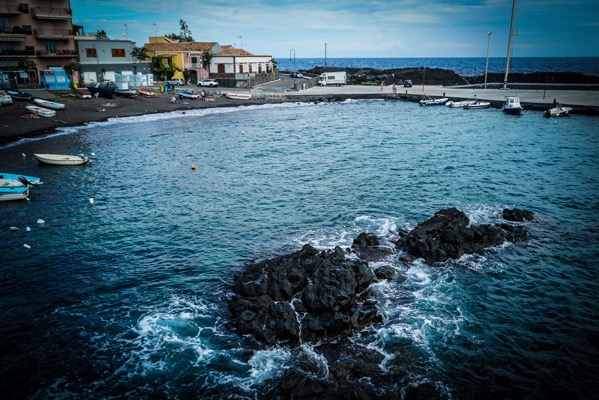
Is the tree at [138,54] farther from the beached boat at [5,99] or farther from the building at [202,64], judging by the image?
the beached boat at [5,99]

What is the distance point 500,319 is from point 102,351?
17298 mm

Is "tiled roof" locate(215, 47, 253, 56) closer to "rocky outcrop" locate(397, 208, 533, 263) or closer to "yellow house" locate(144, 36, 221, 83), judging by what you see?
"yellow house" locate(144, 36, 221, 83)

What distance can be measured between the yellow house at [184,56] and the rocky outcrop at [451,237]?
287 feet

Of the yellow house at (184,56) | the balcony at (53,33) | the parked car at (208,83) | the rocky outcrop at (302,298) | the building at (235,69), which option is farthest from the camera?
the building at (235,69)

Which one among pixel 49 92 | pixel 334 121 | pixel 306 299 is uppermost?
pixel 49 92

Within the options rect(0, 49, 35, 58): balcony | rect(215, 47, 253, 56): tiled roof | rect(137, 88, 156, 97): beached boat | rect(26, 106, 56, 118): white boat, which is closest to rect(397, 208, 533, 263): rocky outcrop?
rect(26, 106, 56, 118): white boat

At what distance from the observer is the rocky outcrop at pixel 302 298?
53.8 ft

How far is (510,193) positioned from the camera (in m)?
32.8

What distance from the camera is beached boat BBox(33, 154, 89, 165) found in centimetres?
3868

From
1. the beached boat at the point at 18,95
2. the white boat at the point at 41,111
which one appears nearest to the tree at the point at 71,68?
the beached boat at the point at 18,95

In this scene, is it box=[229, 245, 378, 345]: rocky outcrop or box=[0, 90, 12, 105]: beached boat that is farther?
box=[0, 90, 12, 105]: beached boat

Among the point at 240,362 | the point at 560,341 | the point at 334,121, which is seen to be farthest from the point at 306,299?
the point at 334,121

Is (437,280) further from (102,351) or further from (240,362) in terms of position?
(102,351)

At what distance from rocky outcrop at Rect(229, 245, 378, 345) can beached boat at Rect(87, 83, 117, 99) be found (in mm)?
64425
